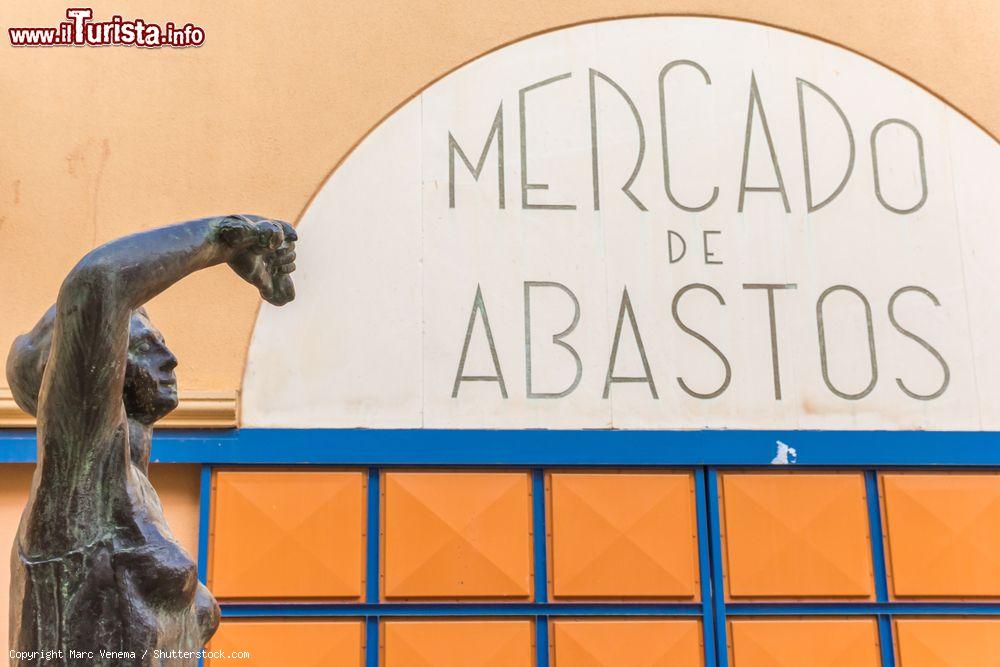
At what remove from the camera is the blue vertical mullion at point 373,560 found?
7453mm

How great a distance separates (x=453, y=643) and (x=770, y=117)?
4.09 metres

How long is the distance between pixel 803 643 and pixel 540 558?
1.68 meters

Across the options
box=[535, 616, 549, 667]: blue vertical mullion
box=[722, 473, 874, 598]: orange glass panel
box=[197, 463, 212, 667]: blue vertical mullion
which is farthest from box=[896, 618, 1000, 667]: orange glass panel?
box=[197, 463, 212, 667]: blue vertical mullion

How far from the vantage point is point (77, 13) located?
8.35 m

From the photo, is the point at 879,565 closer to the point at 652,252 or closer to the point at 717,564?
the point at 717,564

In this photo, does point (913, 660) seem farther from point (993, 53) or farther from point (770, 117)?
point (993, 53)

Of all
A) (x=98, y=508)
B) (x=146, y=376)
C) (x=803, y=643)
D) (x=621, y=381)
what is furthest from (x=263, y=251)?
(x=803, y=643)

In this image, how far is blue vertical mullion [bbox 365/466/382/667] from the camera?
7453 millimetres

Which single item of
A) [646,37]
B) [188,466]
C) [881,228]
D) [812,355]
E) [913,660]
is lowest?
[913,660]

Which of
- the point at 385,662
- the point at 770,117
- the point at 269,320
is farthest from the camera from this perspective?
the point at 770,117

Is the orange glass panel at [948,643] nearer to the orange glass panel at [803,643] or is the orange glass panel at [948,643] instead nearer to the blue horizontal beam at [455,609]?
the orange glass panel at [803,643]

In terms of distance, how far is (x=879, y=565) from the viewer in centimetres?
777

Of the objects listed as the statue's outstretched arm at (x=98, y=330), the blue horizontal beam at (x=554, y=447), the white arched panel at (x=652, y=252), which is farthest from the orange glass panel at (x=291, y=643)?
the statue's outstretched arm at (x=98, y=330)

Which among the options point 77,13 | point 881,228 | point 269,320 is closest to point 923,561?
point 881,228
